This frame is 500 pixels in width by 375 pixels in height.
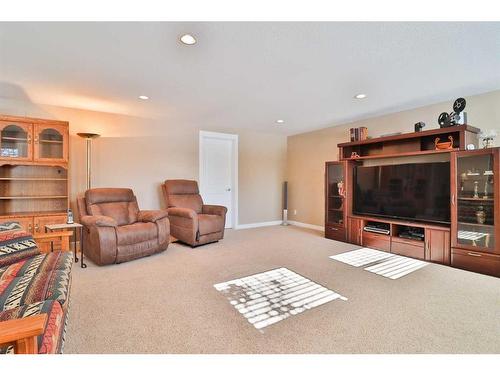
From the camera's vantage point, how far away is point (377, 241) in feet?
12.5


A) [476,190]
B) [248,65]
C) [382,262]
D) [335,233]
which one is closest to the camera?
[248,65]

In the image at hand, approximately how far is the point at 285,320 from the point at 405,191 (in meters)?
2.84

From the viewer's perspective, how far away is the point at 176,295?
224 centimetres

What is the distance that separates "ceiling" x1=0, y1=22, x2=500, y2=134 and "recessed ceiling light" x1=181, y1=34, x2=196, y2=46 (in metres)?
0.05

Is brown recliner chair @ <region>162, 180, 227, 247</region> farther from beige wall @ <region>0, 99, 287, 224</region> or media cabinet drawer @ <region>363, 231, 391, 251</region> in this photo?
media cabinet drawer @ <region>363, 231, 391, 251</region>

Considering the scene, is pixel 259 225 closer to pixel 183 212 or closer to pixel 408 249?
pixel 183 212

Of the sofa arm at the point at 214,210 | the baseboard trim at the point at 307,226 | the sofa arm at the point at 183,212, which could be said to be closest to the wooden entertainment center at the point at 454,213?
the baseboard trim at the point at 307,226

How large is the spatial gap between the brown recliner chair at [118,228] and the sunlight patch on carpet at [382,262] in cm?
240

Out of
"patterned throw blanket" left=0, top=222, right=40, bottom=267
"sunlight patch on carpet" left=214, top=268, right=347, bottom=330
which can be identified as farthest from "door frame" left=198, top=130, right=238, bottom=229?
"patterned throw blanket" left=0, top=222, right=40, bottom=267

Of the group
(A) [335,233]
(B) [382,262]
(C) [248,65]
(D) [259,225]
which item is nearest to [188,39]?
(C) [248,65]

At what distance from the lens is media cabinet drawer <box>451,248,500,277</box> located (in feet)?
9.07

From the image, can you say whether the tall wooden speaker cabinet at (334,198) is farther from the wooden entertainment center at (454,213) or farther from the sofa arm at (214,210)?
the sofa arm at (214,210)

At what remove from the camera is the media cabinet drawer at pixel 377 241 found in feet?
12.1

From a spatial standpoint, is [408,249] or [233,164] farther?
[233,164]
